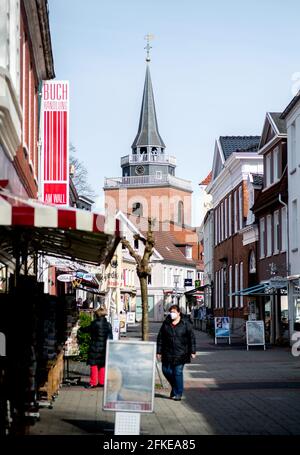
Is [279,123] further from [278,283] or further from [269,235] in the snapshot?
[278,283]

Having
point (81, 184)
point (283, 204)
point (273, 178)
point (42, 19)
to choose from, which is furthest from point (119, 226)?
point (81, 184)

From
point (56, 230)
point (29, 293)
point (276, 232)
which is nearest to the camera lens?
point (56, 230)

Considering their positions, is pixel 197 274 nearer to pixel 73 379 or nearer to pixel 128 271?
pixel 128 271

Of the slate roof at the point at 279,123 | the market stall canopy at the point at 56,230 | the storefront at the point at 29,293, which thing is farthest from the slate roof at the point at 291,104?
the storefront at the point at 29,293

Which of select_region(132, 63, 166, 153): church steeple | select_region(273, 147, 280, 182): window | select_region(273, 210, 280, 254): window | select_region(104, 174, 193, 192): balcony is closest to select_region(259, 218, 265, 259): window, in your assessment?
select_region(273, 210, 280, 254): window

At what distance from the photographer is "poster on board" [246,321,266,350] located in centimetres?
3700

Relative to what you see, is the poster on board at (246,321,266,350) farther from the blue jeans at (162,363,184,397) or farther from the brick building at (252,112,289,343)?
the blue jeans at (162,363,184,397)

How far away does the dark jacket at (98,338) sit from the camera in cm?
1905

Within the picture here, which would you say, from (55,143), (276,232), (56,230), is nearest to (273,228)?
(276,232)

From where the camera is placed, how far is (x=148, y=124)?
138 metres

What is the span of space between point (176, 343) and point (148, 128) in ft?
401

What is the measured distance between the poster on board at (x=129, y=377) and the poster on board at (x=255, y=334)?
25.6m

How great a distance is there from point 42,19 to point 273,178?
76.9 ft

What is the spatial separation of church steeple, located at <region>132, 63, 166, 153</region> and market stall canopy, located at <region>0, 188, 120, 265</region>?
389 ft
